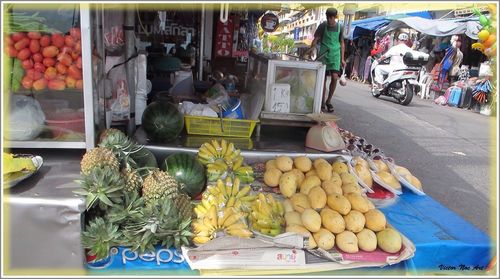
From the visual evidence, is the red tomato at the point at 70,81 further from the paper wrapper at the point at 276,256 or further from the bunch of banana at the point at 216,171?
the paper wrapper at the point at 276,256

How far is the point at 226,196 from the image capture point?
2656mm

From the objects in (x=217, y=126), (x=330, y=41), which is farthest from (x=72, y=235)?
(x=330, y=41)

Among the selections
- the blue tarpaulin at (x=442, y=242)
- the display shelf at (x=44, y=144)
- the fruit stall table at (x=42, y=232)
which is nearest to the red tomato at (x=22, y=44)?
the display shelf at (x=44, y=144)

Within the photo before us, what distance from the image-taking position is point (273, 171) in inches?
118

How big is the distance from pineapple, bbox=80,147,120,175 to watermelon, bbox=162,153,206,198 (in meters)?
0.47

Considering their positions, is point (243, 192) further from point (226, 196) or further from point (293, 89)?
point (293, 89)

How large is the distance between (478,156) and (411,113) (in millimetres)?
3720

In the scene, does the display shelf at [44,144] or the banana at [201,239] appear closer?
the banana at [201,239]

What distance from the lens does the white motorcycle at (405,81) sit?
38.1 feet

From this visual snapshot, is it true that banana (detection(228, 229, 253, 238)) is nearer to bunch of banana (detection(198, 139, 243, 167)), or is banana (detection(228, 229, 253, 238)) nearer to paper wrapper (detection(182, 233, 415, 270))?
paper wrapper (detection(182, 233, 415, 270))

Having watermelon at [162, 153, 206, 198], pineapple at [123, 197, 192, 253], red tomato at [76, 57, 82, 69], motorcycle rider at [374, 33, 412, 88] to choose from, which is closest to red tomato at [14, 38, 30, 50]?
red tomato at [76, 57, 82, 69]

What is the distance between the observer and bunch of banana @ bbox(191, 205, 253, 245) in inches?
93.2

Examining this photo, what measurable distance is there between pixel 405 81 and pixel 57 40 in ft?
35.9

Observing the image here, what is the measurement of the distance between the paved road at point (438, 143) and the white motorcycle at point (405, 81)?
0.32m
